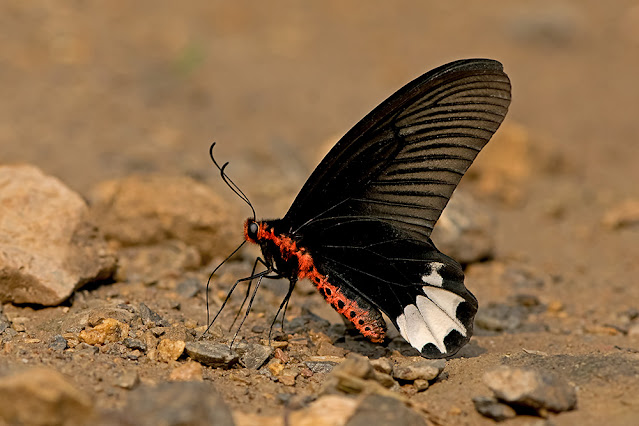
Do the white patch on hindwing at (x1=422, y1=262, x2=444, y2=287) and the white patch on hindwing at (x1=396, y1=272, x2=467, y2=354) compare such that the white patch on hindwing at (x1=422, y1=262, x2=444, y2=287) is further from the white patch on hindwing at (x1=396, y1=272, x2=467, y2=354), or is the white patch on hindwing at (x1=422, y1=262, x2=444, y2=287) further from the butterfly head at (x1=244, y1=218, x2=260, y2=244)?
the butterfly head at (x1=244, y1=218, x2=260, y2=244)

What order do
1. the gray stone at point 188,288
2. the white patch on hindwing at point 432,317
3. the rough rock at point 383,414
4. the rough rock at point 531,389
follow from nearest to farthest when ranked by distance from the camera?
the rough rock at point 383,414 → the rough rock at point 531,389 → the white patch on hindwing at point 432,317 → the gray stone at point 188,288

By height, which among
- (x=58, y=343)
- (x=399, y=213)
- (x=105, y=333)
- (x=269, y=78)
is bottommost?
(x=58, y=343)

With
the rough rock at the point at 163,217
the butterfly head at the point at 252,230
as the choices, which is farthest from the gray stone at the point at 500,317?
the rough rock at the point at 163,217

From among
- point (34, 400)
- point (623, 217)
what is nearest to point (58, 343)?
point (34, 400)

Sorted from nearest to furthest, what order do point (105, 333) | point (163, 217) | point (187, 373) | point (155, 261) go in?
point (187, 373) < point (105, 333) < point (155, 261) < point (163, 217)

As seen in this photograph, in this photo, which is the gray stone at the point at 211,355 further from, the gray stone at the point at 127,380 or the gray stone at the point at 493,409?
the gray stone at the point at 493,409

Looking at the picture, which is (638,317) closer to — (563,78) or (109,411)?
(109,411)

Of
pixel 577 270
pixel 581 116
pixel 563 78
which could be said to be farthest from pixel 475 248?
pixel 563 78

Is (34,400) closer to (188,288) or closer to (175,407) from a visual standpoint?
(175,407)
